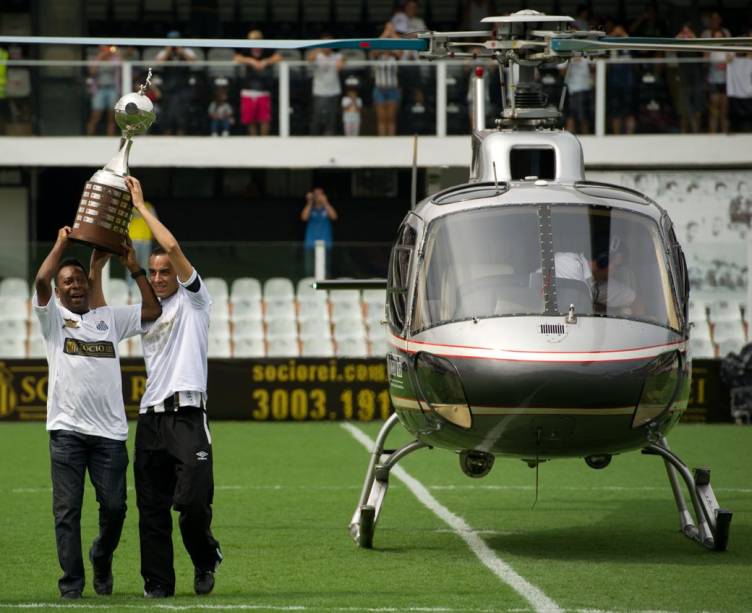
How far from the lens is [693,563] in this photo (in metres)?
10.7

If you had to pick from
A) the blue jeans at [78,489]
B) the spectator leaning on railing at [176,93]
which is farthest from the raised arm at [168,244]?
the spectator leaning on railing at [176,93]

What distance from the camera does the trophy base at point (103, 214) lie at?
29.3 ft

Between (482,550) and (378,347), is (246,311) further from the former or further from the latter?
(482,550)

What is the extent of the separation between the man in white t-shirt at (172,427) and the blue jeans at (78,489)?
0.14 metres

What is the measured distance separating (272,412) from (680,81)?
30.6ft

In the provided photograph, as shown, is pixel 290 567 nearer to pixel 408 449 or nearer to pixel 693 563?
pixel 408 449

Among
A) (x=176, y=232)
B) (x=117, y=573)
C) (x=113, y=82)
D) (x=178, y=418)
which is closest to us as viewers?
(x=178, y=418)

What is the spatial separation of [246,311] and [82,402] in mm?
13893

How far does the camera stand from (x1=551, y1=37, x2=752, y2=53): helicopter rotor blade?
9.84 meters

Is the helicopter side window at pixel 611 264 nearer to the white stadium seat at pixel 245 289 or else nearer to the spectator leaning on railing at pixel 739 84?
the white stadium seat at pixel 245 289

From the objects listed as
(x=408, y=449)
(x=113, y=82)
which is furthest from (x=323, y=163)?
(x=408, y=449)

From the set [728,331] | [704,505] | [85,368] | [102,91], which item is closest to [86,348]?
[85,368]

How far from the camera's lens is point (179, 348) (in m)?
9.01

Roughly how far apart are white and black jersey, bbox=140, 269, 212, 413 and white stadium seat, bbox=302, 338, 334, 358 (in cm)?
1320
